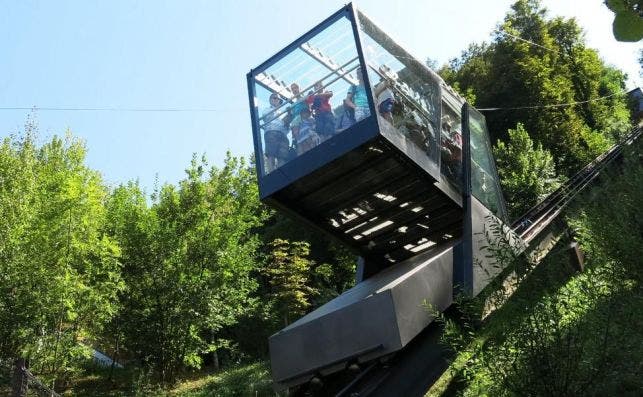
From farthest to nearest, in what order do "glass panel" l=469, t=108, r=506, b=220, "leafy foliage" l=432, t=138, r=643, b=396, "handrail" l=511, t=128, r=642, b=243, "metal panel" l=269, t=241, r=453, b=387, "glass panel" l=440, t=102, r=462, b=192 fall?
"handrail" l=511, t=128, r=642, b=243 < "glass panel" l=469, t=108, r=506, b=220 < "glass panel" l=440, t=102, r=462, b=192 < "metal panel" l=269, t=241, r=453, b=387 < "leafy foliage" l=432, t=138, r=643, b=396

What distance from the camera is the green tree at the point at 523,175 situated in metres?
18.9

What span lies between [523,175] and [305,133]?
1294 centimetres

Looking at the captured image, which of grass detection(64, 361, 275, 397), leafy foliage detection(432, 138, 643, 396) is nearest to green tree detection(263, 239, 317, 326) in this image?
grass detection(64, 361, 275, 397)

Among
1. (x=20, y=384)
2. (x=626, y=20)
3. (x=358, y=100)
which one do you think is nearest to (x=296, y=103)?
(x=358, y=100)

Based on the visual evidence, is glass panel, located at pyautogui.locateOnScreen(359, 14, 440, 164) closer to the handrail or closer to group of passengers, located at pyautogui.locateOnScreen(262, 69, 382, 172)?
group of passengers, located at pyautogui.locateOnScreen(262, 69, 382, 172)

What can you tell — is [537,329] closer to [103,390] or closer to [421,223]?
[421,223]

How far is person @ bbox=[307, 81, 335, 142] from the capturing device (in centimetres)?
832

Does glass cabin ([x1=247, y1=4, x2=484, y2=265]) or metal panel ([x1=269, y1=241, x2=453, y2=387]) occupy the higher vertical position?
glass cabin ([x1=247, y1=4, x2=484, y2=265])

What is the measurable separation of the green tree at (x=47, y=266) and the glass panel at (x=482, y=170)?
8.06 metres

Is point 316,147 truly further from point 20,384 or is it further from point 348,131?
point 20,384

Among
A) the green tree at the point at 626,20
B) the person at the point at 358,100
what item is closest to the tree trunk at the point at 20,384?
the person at the point at 358,100

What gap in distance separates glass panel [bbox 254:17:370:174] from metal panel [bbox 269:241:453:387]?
96.4 inches

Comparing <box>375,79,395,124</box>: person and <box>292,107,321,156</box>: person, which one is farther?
<box>292,107,321,156</box>: person

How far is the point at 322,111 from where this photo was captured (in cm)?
849
